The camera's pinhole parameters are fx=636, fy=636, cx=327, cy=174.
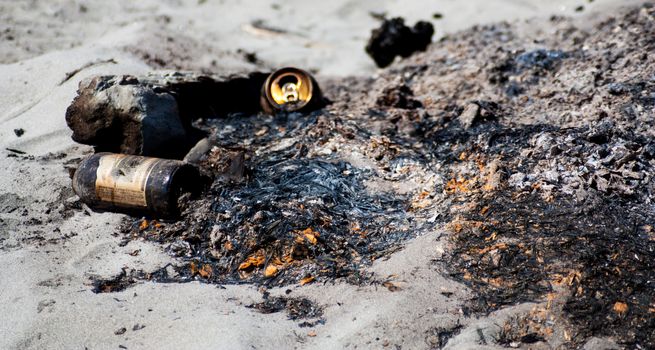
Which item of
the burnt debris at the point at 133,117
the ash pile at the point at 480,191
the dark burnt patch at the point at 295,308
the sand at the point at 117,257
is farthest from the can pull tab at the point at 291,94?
the dark burnt patch at the point at 295,308

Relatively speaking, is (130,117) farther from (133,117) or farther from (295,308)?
(295,308)

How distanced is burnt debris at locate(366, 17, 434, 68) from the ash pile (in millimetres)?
1212

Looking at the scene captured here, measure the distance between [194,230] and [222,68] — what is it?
292cm

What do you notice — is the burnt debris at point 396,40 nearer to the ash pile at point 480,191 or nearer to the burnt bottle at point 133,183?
the ash pile at point 480,191

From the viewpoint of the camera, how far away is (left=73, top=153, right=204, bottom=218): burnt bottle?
372 cm

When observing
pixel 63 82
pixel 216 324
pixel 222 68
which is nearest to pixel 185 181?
pixel 216 324

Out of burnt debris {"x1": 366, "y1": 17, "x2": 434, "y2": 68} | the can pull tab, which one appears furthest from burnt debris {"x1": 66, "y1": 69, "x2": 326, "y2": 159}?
burnt debris {"x1": 366, "y1": 17, "x2": 434, "y2": 68}

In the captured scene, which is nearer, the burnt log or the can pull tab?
the burnt log

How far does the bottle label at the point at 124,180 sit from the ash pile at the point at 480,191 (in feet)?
0.52

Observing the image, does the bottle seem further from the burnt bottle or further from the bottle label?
the bottle label

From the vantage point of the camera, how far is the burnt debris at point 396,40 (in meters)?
6.45

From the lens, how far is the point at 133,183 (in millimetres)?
3748

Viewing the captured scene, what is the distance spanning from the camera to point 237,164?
4.05 m

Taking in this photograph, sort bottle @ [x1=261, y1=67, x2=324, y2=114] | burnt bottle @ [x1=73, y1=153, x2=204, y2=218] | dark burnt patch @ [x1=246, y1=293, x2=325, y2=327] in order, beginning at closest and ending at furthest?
dark burnt patch @ [x1=246, y1=293, x2=325, y2=327], burnt bottle @ [x1=73, y1=153, x2=204, y2=218], bottle @ [x1=261, y1=67, x2=324, y2=114]
